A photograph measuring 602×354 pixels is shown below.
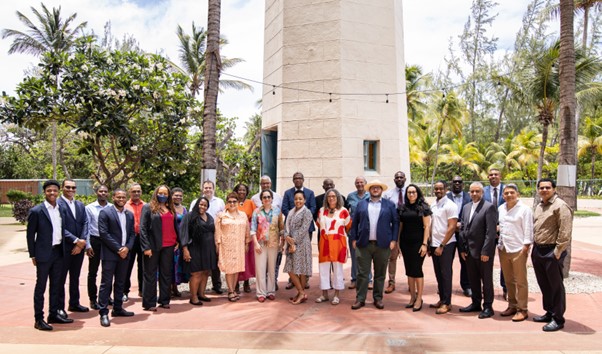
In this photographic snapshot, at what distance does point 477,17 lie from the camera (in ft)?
150

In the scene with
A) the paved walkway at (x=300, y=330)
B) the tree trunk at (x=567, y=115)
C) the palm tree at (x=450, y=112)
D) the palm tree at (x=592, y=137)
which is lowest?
the paved walkway at (x=300, y=330)

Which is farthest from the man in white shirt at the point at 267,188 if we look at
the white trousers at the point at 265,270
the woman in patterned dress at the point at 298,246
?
the white trousers at the point at 265,270

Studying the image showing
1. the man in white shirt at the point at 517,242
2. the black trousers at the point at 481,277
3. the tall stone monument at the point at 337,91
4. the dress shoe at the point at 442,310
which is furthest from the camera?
the tall stone monument at the point at 337,91

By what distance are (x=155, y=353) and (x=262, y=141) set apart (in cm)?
756

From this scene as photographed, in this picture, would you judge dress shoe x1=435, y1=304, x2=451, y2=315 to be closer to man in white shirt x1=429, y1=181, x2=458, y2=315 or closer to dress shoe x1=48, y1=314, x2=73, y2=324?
man in white shirt x1=429, y1=181, x2=458, y2=315

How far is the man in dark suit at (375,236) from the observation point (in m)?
6.18

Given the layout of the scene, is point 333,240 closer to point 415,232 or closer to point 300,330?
point 415,232

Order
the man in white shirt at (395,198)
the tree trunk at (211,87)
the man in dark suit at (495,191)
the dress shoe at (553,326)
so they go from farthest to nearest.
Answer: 1. the tree trunk at (211,87)
2. the man in white shirt at (395,198)
3. the man in dark suit at (495,191)
4. the dress shoe at (553,326)

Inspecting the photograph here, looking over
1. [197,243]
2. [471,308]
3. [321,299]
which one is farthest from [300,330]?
[471,308]

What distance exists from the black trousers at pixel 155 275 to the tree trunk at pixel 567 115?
6728mm

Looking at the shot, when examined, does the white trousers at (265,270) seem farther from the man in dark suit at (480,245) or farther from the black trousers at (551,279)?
the black trousers at (551,279)

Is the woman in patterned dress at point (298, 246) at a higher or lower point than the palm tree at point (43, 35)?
lower

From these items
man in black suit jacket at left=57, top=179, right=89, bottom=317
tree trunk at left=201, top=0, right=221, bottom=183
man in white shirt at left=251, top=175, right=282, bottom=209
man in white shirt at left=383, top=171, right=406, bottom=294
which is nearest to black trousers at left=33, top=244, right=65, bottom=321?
man in black suit jacket at left=57, top=179, right=89, bottom=317

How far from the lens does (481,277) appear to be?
235 inches
